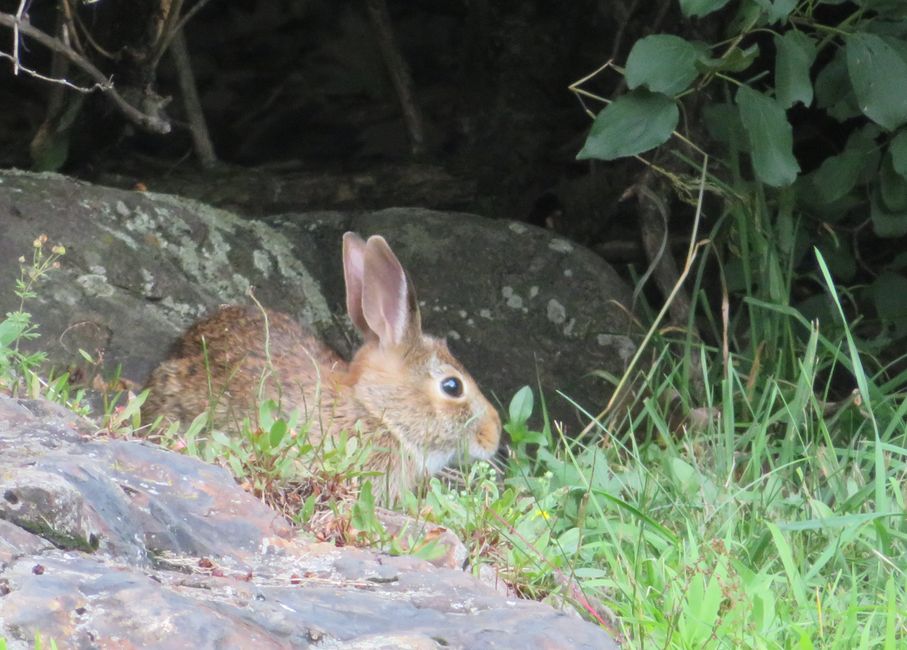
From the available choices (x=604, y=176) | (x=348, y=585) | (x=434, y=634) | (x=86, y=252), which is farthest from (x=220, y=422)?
(x=604, y=176)

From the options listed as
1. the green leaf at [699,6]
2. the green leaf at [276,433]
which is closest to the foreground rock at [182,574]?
the green leaf at [276,433]

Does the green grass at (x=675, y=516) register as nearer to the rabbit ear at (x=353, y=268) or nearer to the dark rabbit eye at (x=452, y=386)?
the dark rabbit eye at (x=452, y=386)

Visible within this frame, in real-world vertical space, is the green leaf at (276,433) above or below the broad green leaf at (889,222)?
below

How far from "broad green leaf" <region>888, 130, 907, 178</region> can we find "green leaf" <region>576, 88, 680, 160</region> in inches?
33.0

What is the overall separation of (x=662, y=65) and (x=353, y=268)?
1335mm

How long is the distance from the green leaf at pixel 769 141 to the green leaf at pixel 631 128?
261mm

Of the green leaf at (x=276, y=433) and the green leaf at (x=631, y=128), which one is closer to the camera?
the green leaf at (x=276, y=433)

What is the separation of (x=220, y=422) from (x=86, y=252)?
1.04m

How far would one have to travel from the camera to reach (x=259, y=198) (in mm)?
6359

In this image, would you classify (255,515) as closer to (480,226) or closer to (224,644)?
(224,644)

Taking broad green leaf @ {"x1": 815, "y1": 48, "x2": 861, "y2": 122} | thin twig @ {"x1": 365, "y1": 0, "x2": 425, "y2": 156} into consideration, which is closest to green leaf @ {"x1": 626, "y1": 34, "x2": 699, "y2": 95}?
broad green leaf @ {"x1": 815, "y1": 48, "x2": 861, "y2": 122}

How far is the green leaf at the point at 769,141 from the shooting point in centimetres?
432

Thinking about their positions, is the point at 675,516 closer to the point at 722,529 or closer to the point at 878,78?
the point at 722,529

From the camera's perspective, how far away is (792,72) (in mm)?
4316
